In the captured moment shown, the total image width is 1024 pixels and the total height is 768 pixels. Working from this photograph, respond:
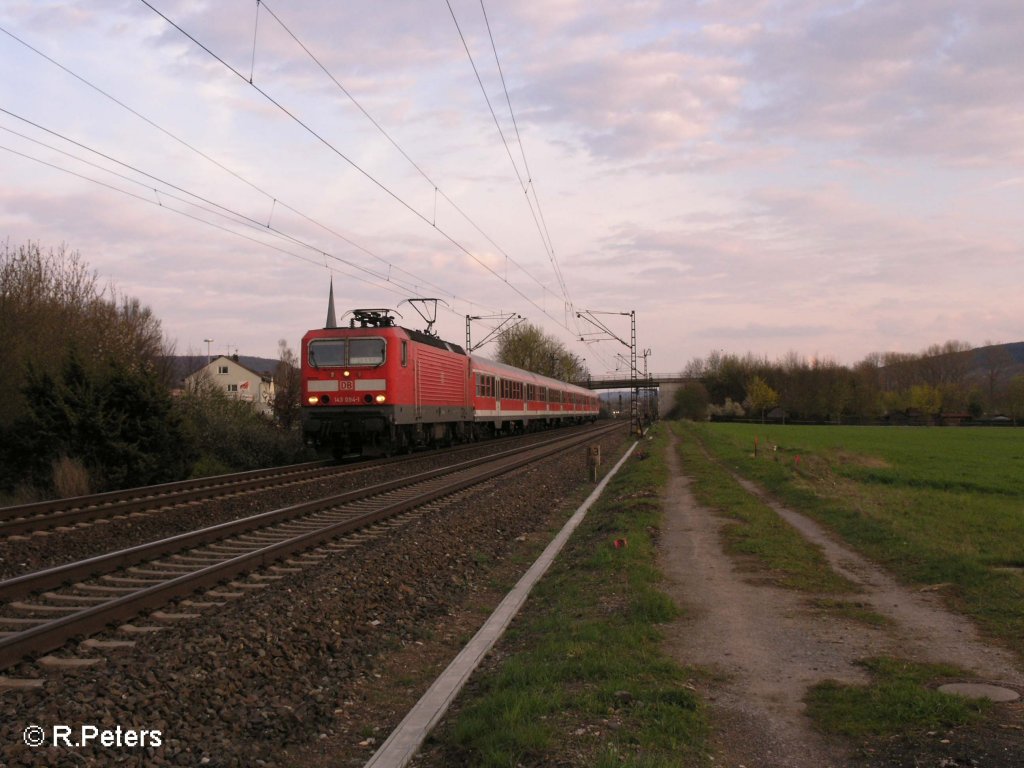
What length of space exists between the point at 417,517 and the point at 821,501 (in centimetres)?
760

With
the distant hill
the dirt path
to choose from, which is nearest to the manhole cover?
the dirt path

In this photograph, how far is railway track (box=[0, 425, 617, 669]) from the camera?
20.7 ft

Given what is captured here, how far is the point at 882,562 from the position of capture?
9867 millimetres

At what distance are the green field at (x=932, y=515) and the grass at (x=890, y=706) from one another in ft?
4.70

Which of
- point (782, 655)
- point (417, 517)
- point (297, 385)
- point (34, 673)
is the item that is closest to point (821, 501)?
point (417, 517)

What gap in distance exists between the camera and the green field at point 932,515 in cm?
795

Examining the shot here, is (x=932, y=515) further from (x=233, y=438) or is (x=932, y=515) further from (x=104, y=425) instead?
(x=233, y=438)

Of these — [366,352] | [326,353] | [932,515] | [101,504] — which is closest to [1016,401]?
[932,515]

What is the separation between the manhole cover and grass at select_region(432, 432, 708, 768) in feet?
5.03

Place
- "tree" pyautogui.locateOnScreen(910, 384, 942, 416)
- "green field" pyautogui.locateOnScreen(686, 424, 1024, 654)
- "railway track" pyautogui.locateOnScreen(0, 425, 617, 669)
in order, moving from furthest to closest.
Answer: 1. "tree" pyautogui.locateOnScreen(910, 384, 942, 416)
2. "green field" pyautogui.locateOnScreen(686, 424, 1024, 654)
3. "railway track" pyautogui.locateOnScreen(0, 425, 617, 669)

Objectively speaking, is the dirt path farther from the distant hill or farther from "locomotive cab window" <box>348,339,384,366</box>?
the distant hill

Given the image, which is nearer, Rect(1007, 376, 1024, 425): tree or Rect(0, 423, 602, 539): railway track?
Rect(0, 423, 602, 539): railway track

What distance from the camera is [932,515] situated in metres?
14.7

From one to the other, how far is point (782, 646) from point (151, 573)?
6.22 meters
